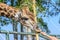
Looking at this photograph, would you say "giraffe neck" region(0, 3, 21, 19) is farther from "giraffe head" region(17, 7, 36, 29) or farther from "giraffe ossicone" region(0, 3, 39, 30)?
"giraffe head" region(17, 7, 36, 29)

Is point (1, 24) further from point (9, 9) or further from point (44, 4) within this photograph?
point (9, 9)

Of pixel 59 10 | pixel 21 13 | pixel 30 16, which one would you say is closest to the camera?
pixel 30 16

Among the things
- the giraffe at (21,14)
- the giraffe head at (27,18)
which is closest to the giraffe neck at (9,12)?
the giraffe at (21,14)

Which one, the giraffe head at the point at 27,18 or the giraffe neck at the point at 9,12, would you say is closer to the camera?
the giraffe head at the point at 27,18

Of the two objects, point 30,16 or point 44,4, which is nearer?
point 30,16

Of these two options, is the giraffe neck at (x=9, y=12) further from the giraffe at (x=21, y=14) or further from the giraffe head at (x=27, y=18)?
the giraffe head at (x=27, y=18)

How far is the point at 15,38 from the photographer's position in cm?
597

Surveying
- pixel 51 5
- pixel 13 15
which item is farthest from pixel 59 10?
pixel 13 15

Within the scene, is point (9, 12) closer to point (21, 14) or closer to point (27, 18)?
point (21, 14)

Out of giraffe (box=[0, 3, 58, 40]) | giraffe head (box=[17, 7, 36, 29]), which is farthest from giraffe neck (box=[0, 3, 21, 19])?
giraffe head (box=[17, 7, 36, 29])

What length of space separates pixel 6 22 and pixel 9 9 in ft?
13.7

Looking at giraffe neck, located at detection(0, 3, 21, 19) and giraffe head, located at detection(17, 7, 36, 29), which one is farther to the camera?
giraffe neck, located at detection(0, 3, 21, 19)

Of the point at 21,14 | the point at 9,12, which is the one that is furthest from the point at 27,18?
the point at 9,12

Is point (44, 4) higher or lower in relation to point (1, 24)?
higher
